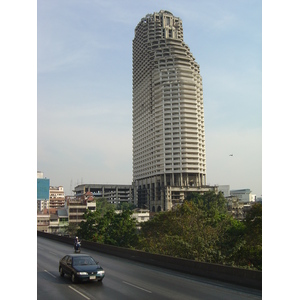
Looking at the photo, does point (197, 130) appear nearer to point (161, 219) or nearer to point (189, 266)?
point (161, 219)

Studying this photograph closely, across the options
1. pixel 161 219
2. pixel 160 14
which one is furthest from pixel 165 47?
pixel 161 219

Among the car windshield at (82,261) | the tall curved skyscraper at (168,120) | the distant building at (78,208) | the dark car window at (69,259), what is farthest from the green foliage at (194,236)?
the tall curved skyscraper at (168,120)

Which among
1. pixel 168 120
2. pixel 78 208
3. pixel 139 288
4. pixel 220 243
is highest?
pixel 168 120

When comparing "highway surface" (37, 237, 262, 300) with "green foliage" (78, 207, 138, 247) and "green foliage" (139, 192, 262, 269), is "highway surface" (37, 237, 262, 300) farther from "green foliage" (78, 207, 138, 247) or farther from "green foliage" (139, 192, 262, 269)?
"green foliage" (78, 207, 138, 247)

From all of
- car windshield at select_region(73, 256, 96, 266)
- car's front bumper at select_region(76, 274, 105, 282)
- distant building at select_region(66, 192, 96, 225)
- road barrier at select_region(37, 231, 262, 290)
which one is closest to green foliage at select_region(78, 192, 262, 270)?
road barrier at select_region(37, 231, 262, 290)

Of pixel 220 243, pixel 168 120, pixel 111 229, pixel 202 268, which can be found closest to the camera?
pixel 202 268

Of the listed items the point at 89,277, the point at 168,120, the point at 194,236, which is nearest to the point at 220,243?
the point at 194,236

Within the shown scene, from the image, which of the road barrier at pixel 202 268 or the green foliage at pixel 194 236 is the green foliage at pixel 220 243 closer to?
Answer: the green foliage at pixel 194 236

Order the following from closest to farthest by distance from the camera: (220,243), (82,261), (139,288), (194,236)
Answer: (139,288)
(82,261)
(220,243)
(194,236)

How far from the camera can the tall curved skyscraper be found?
155 metres

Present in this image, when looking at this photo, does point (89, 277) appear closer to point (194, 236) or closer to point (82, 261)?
point (82, 261)

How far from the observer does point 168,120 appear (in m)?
157
